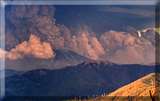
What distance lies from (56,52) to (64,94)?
0.32 meters

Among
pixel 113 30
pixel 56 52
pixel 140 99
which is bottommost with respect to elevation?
pixel 140 99

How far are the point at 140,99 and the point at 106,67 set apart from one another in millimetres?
345

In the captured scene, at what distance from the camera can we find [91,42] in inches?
99.3

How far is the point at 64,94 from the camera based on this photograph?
8.25 feet

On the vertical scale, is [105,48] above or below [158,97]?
above

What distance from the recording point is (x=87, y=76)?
2514mm

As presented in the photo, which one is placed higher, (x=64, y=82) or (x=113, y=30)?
(x=113, y=30)

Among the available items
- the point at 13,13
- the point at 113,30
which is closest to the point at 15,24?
the point at 13,13

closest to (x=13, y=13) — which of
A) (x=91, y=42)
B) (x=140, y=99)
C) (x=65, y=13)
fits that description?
(x=65, y=13)

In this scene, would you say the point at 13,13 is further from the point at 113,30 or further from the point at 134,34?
the point at 134,34

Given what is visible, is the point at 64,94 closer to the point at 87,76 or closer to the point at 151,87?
the point at 87,76

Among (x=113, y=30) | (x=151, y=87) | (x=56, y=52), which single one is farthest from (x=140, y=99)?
(x=56, y=52)

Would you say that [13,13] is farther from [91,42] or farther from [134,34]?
[134,34]

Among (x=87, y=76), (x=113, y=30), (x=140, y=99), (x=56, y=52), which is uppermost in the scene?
(x=113, y=30)
